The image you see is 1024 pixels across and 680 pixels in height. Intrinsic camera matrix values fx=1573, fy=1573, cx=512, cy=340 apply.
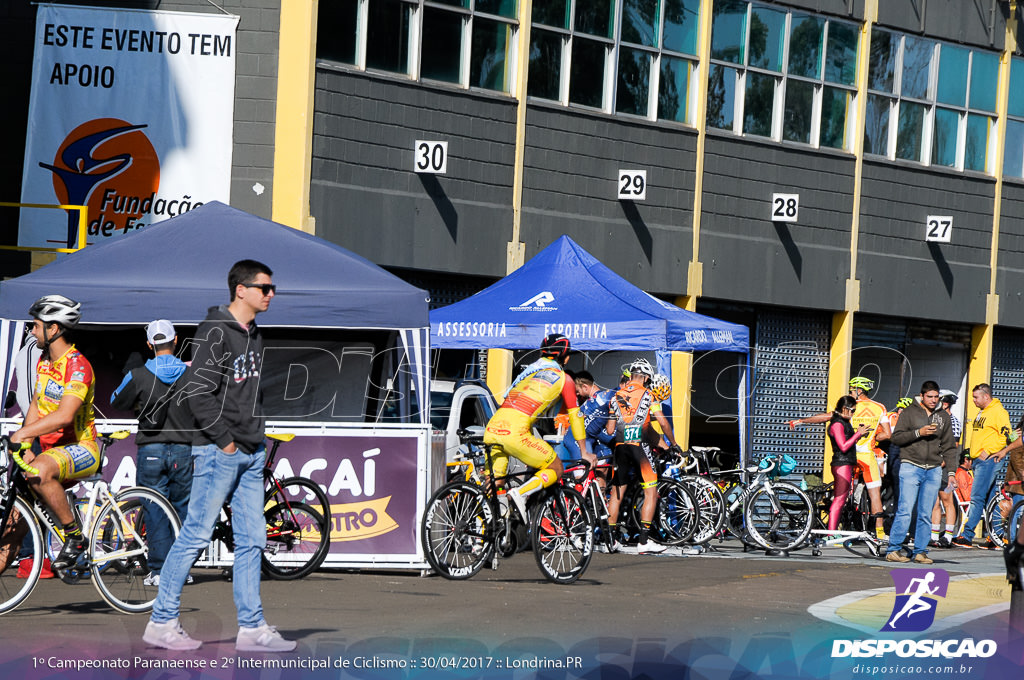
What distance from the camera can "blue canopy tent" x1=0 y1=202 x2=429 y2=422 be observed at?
13.3 meters

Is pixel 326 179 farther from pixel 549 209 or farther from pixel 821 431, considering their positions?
pixel 821 431

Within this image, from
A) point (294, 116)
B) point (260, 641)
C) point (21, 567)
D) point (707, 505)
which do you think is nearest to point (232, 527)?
point (260, 641)

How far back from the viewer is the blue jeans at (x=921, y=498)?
1593 cm

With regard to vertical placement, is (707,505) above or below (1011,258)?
below

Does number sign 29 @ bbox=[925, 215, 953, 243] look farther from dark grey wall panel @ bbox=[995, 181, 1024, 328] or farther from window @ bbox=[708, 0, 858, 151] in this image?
window @ bbox=[708, 0, 858, 151]

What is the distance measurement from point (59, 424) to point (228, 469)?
6.80ft

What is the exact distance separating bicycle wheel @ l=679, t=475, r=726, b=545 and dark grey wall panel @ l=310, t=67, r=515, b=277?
17.4 ft

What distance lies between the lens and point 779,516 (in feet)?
55.6

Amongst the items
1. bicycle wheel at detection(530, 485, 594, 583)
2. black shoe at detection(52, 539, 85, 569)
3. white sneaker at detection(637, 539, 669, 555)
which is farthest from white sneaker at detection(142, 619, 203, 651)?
white sneaker at detection(637, 539, 669, 555)

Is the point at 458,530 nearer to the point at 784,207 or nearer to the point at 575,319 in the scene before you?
the point at 575,319

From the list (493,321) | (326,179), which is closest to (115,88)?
(326,179)

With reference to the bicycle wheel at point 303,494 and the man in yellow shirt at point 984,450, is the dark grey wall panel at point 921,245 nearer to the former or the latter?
the man in yellow shirt at point 984,450

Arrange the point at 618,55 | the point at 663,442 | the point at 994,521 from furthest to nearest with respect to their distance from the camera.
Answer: the point at 618,55
the point at 994,521
the point at 663,442

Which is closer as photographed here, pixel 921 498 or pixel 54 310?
pixel 54 310
